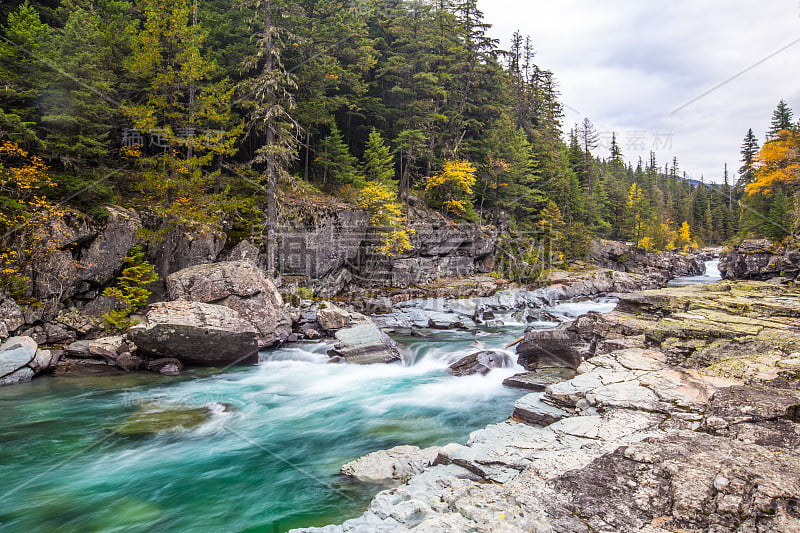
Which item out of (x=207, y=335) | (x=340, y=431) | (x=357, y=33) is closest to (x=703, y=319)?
(x=340, y=431)

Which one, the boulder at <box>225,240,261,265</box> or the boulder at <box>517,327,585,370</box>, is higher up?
the boulder at <box>225,240,261,265</box>

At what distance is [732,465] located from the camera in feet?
13.0

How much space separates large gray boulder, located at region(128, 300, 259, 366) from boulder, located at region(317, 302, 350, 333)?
158 inches

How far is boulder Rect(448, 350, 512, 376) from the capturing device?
1200 centimetres

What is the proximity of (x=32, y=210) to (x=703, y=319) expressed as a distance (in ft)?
65.9

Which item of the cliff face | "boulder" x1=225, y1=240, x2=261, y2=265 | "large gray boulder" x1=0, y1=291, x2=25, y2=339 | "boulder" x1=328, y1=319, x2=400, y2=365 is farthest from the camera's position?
the cliff face

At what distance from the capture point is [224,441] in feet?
26.6

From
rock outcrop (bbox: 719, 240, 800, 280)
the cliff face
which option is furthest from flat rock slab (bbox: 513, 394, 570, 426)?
rock outcrop (bbox: 719, 240, 800, 280)

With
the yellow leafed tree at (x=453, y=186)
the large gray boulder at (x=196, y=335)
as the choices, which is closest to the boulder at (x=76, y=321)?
the large gray boulder at (x=196, y=335)

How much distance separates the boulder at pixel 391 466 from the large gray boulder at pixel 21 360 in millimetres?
10027

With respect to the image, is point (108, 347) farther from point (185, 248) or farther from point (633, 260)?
point (633, 260)

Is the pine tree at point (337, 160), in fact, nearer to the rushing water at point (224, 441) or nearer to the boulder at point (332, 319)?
the boulder at point (332, 319)

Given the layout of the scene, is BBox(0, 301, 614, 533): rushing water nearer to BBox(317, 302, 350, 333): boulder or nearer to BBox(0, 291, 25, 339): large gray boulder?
BBox(0, 291, 25, 339): large gray boulder

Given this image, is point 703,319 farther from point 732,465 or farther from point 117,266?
point 117,266
